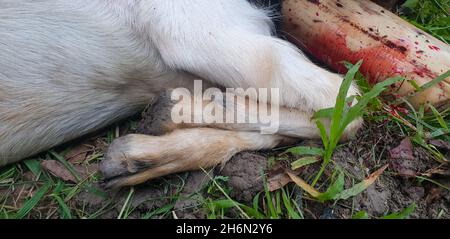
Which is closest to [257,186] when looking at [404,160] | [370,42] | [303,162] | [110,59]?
[303,162]

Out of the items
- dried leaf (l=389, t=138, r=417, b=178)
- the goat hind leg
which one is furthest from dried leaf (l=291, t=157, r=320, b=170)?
dried leaf (l=389, t=138, r=417, b=178)

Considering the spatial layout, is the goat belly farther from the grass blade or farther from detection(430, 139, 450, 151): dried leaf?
the grass blade

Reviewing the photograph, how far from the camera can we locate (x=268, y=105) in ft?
7.59

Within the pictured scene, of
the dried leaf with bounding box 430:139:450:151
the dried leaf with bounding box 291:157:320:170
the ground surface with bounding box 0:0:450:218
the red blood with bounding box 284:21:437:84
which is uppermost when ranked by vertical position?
the red blood with bounding box 284:21:437:84


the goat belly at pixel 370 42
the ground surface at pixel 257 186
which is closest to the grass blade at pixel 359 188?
the ground surface at pixel 257 186

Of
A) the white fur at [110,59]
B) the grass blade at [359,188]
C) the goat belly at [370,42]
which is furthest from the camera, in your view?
the goat belly at [370,42]

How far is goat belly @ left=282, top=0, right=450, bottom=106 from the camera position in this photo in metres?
2.45

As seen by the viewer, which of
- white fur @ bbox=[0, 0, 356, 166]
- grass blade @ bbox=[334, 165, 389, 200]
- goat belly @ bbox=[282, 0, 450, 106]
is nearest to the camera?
grass blade @ bbox=[334, 165, 389, 200]

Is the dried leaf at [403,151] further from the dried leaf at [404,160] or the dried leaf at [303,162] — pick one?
the dried leaf at [303,162]

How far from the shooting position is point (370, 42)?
2.53m

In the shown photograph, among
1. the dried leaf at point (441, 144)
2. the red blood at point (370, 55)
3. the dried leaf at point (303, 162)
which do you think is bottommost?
the dried leaf at point (303, 162)

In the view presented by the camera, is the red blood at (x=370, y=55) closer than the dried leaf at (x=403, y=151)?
No

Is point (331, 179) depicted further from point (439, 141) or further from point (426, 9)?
point (426, 9)

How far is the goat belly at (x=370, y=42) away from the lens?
245cm
